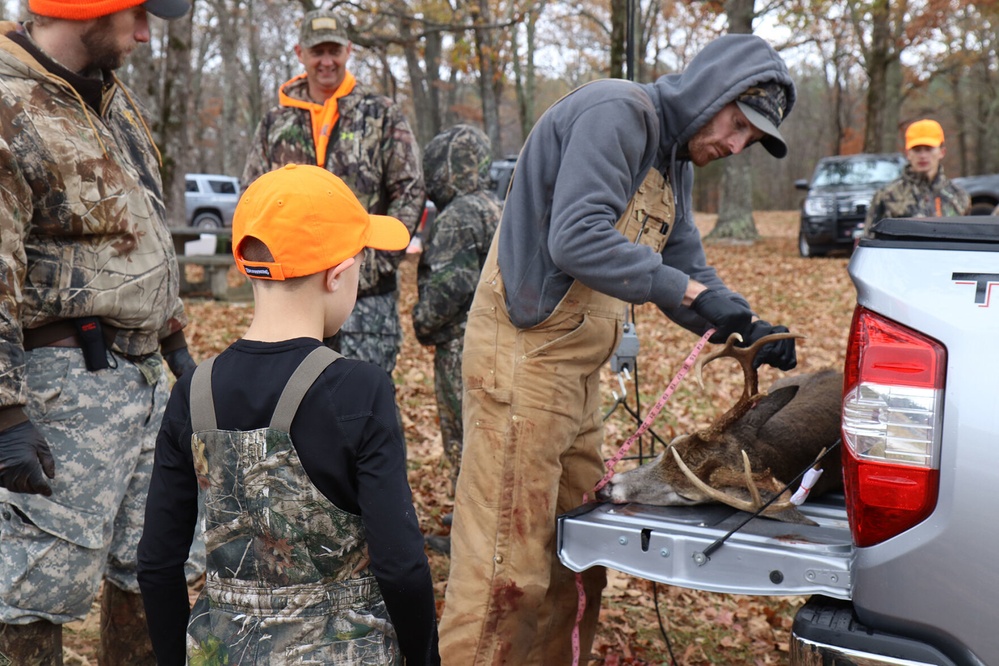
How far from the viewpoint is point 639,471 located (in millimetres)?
3250

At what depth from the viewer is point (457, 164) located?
532 centimetres

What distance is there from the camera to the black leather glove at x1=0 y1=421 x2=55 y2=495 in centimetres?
269

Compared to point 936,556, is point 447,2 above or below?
above

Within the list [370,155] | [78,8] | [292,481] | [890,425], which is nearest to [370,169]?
[370,155]

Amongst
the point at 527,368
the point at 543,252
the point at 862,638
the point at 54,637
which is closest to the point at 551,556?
the point at 527,368

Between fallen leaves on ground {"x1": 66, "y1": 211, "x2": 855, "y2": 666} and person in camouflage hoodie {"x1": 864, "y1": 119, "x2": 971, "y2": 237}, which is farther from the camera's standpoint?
person in camouflage hoodie {"x1": 864, "y1": 119, "x2": 971, "y2": 237}

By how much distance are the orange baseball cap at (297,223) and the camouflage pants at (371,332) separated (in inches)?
113

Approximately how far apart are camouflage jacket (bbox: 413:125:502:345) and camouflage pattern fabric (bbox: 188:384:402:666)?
3.06m

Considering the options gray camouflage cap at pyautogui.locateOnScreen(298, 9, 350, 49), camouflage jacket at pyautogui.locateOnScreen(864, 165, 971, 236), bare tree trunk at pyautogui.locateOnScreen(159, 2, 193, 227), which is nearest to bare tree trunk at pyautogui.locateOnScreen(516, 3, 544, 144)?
bare tree trunk at pyautogui.locateOnScreen(159, 2, 193, 227)

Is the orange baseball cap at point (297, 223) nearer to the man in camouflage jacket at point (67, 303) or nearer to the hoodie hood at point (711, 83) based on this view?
the man in camouflage jacket at point (67, 303)

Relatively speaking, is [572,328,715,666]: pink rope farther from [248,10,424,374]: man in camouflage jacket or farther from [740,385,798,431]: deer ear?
[248,10,424,374]: man in camouflage jacket

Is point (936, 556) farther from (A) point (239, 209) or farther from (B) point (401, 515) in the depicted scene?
(A) point (239, 209)

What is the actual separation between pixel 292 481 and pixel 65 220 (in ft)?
4.75

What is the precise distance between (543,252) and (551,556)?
3.53ft
